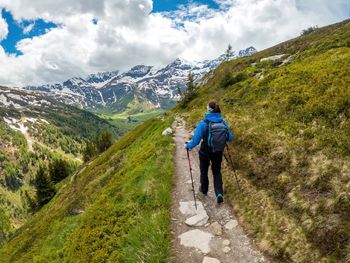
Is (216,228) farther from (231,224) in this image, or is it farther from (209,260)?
(209,260)

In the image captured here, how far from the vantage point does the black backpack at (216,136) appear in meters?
11.3

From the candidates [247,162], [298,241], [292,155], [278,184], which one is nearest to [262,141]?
[247,162]

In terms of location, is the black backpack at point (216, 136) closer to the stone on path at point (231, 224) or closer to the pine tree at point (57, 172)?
the stone on path at point (231, 224)

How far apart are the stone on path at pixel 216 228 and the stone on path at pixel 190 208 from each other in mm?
1209

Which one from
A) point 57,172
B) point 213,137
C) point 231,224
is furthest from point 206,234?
point 57,172

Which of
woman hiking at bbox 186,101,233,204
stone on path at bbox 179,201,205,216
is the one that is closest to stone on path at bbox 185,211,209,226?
stone on path at bbox 179,201,205,216

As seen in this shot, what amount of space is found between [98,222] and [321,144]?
35.8 ft

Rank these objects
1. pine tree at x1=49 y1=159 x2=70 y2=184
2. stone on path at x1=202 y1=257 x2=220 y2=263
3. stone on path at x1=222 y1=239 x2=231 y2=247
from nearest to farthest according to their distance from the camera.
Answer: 1. stone on path at x1=202 y1=257 x2=220 y2=263
2. stone on path at x1=222 y1=239 x2=231 y2=247
3. pine tree at x1=49 y1=159 x2=70 y2=184

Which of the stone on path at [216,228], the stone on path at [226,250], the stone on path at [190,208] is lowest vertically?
the stone on path at [226,250]

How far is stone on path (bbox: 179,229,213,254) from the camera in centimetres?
951

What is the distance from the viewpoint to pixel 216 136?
1133cm

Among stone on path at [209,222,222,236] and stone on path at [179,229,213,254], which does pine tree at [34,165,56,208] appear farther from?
stone on path at [209,222,222,236]

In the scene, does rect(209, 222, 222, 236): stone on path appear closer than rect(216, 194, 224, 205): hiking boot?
Yes

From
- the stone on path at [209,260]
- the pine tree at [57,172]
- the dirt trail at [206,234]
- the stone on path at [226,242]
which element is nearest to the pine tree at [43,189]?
the pine tree at [57,172]
